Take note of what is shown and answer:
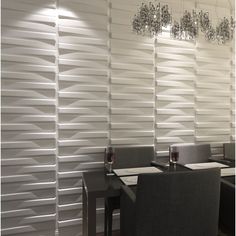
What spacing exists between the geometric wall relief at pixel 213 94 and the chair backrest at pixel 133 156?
2.71 ft

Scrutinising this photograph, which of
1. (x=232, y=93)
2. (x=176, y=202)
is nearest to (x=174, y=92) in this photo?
(x=232, y=93)

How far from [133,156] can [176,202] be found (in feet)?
3.70

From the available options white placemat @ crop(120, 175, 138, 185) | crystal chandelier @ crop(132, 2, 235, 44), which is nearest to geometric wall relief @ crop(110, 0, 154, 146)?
crystal chandelier @ crop(132, 2, 235, 44)

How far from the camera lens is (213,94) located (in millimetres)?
3193

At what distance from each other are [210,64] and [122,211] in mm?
2247

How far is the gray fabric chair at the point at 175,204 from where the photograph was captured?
59.7 inches

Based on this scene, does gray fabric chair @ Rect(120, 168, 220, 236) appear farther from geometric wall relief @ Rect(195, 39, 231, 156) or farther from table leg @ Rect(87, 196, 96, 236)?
geometric wall relief @ Rect(195, 39, 231, 156)

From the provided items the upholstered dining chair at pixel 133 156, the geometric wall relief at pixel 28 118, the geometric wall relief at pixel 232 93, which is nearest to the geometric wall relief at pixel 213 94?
the geometric wall relief at pixel 232 93

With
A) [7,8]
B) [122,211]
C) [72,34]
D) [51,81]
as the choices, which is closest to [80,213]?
[122,211]

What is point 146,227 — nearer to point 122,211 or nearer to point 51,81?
point 122,211

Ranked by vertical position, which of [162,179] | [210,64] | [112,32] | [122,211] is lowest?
[122,211]

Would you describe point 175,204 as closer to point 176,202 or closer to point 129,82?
point 176,202

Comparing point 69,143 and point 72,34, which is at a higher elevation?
point 72,34

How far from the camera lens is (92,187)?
1.80 m
